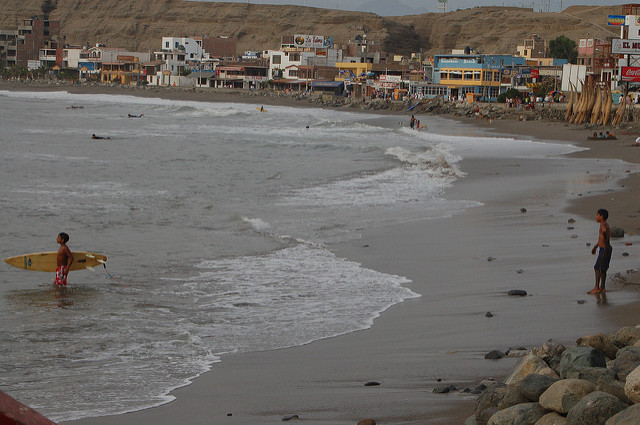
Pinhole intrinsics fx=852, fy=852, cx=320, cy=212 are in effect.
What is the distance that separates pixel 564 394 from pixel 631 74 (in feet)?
181

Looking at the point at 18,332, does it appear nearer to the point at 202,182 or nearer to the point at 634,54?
the point at 202,182

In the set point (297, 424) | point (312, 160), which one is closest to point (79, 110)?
point (312, 160)

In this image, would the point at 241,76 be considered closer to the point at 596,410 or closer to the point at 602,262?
the point at 602,262

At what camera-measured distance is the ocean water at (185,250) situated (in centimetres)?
837

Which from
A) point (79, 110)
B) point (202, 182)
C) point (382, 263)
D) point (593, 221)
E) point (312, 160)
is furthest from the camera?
point (79, 110)

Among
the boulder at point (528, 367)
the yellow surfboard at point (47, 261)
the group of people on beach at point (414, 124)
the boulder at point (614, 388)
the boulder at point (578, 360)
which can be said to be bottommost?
the yellow surfboard at point (47, 261)

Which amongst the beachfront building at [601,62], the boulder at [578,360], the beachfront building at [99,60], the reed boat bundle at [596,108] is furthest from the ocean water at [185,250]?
the beachfront building at [99,60]

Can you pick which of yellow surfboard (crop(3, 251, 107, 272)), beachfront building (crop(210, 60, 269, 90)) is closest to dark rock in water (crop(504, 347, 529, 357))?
yellow surfboard (crop(3, 251, 107, 272))

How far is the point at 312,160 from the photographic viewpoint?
3503 cm

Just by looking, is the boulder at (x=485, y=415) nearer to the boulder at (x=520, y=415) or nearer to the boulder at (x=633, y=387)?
the boulder at (x=520, y=415)

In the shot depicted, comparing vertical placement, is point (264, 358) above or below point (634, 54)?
below

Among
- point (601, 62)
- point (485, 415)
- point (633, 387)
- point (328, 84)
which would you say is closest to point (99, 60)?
point (328, 84)

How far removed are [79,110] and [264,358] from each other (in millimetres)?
76401

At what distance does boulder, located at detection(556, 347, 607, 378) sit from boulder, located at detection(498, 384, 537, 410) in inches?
16.9
